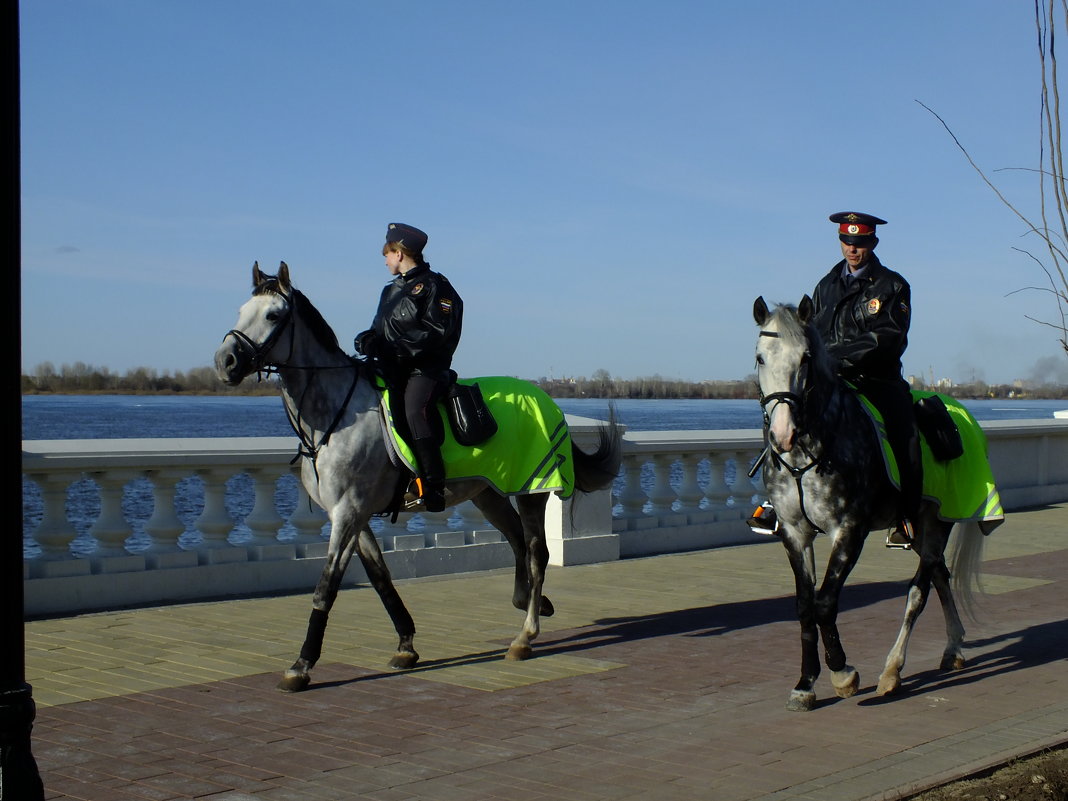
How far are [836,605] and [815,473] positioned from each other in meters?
0.74

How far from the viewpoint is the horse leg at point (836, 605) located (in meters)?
7.05

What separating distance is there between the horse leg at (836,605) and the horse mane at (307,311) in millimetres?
3391

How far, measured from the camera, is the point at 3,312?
12.2ft

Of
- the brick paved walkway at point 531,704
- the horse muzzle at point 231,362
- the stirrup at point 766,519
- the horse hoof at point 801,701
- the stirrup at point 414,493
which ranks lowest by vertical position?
the brick paved walkway at point 531,704

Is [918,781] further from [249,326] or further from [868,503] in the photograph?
[249,326]

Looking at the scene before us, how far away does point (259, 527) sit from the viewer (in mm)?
10953

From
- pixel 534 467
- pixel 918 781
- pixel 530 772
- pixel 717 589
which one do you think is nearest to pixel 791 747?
pixel 918 781

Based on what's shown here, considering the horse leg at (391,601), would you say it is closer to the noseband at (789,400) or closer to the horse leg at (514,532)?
the horse leg at (514,532)

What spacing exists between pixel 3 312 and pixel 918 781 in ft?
13.6

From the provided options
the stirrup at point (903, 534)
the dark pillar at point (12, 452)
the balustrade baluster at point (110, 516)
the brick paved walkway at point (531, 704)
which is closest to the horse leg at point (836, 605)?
the brick paved walkway at point (531, 704)

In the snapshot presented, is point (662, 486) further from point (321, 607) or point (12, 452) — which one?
point (12, 452)

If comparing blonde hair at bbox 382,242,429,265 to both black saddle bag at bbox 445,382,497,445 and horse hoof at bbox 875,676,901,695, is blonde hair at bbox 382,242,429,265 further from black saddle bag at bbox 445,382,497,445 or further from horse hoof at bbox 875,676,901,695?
horse hoof at bbox 875,676,901,695

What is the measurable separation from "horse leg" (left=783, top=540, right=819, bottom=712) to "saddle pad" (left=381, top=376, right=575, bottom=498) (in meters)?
2.14

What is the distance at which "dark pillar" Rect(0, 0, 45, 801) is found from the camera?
3.68m
